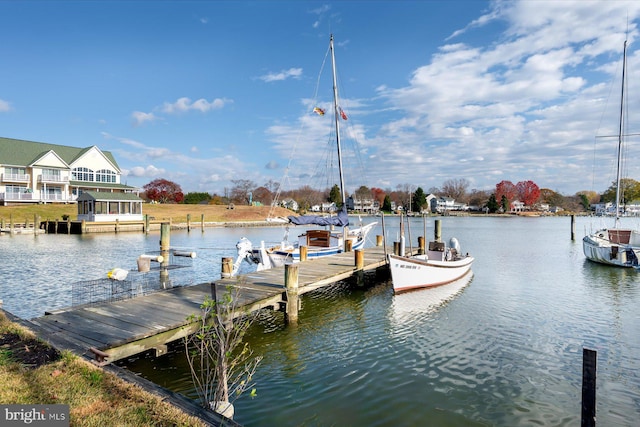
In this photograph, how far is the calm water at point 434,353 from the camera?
7.45m

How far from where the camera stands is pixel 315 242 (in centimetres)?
2352

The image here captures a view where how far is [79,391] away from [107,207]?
5098cm

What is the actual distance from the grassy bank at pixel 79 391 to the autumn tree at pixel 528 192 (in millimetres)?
178208

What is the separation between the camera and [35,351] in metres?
6.70

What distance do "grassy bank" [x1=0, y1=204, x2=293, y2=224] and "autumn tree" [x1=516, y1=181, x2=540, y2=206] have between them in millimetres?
121695

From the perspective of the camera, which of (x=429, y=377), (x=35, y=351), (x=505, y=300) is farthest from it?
(x=505, y=300)

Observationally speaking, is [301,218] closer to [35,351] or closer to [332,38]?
[332,38]

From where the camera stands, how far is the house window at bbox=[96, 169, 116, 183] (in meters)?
63.9

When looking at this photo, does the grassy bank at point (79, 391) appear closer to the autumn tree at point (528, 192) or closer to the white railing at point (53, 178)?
the white railing at point (53, 178)

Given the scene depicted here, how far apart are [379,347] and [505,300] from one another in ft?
27.9

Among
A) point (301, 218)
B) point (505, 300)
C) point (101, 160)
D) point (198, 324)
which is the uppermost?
point (101, 160)

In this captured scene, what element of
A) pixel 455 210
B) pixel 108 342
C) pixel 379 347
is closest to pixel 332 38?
pixel 379 347

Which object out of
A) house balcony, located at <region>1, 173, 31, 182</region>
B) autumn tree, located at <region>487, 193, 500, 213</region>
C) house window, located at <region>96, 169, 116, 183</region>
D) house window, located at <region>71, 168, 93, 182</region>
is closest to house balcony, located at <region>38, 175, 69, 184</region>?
house balcony, located at <region>1, 173, 31, 182</region>

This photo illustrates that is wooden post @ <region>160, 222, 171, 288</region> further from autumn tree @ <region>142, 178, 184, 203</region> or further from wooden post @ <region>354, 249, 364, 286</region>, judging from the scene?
autumn tree @ <region>142, 178, 184, 203</region>
